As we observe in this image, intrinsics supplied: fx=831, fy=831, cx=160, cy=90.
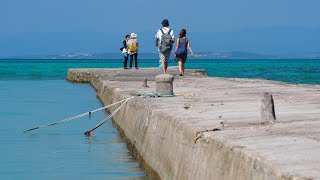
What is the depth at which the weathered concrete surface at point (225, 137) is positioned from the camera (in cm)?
622

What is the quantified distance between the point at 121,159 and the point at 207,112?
6.01ft

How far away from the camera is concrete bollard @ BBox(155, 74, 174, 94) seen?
1529 cm

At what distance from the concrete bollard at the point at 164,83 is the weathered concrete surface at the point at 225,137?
0.79 metres

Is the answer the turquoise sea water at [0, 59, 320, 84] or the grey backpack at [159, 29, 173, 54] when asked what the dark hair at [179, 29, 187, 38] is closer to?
the grey backpack at [159, 29, 173, 54]

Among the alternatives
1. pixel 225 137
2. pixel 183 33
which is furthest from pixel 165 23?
pixel 225 137

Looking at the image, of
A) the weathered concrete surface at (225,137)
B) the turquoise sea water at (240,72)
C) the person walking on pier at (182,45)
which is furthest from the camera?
the turquoise sea water at (240,72)

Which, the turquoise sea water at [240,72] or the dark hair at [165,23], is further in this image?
the turquoise sea water at [240,72]

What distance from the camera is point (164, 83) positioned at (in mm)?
15320

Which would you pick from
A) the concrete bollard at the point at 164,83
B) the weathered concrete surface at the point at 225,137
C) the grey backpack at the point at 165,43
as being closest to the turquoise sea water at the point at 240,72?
the grey backpack at the point at 165,43

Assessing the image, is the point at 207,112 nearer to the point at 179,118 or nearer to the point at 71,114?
the point at 179,118

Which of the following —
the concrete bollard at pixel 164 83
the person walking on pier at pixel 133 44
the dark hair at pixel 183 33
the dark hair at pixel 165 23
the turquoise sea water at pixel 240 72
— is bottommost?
the turquoise sea water at pixel 240 72

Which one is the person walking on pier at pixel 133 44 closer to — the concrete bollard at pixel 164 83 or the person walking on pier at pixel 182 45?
the person walking on pier at pixel 182 45

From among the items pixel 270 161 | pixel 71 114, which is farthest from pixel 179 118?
pixel 71 114

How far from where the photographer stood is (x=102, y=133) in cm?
1584
